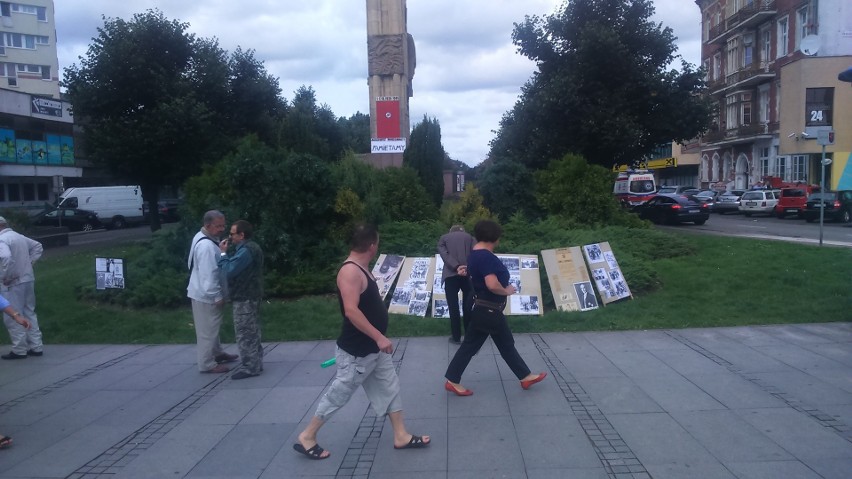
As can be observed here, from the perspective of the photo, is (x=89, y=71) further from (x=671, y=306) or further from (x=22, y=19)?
(x=22, y=19)

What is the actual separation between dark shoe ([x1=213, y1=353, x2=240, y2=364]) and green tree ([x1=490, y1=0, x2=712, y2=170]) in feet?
61.2

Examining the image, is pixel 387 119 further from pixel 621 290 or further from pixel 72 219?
pixel 72 219

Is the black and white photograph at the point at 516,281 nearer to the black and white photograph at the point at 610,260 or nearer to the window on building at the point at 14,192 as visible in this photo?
the black and white photograph at the point at 610,260

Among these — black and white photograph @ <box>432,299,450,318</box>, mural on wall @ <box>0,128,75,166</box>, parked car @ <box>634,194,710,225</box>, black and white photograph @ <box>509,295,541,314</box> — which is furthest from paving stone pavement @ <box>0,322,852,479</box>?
mural on wall @ <box>0,128,75,166</box>

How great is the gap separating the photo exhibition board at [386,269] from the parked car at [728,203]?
35916 mm

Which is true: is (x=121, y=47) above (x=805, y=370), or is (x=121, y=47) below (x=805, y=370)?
above

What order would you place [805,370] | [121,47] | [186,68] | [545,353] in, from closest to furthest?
[805,370] → [545,353] → [121,47] → [186,68]

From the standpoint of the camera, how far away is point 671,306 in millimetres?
10953

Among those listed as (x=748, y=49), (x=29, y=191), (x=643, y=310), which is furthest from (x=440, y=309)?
(x=748, y=49)

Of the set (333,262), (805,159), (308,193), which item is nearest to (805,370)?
(333,262)

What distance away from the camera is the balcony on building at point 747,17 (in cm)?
4834

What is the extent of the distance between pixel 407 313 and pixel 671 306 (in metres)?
3.94

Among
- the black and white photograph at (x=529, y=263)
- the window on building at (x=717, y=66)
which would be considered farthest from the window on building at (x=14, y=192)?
the window on building at (x=717, y=66)

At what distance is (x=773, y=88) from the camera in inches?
1908
